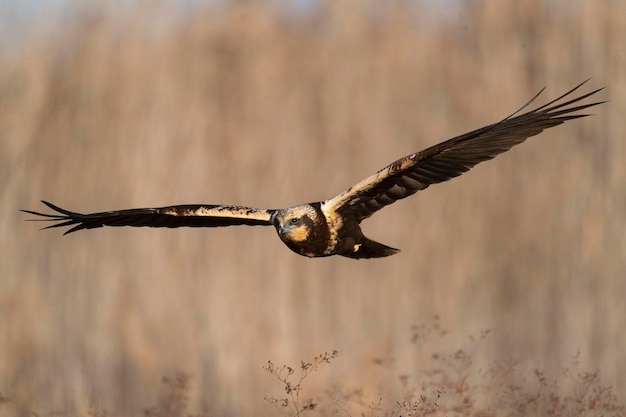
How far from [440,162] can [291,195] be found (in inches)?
109

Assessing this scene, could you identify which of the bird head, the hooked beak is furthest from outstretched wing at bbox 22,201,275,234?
the bird head

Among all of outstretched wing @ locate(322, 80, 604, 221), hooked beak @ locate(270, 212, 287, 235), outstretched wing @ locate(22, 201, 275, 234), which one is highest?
outstretched wing @ locate(322, 80, 604, 221)

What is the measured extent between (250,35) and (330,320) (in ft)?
8.19

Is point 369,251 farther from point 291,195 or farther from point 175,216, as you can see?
point 291,195

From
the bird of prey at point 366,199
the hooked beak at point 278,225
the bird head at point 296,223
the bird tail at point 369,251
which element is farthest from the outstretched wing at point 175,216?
the bird tail at point 369,251

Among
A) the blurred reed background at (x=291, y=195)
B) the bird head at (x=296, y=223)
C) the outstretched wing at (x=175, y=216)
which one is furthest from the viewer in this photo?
the blurred reed background at (x=291, y=195)

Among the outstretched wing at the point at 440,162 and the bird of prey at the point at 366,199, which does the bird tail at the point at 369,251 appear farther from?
the outstretched wing at the point at 440,162

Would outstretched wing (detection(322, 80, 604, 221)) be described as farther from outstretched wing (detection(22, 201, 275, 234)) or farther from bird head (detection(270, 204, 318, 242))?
outstretched wing (detection(22, 201, 275, 234))

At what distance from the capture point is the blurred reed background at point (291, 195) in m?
8.16

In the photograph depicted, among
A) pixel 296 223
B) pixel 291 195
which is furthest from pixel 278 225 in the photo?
pixel 291 195

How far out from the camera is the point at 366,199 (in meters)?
6.04

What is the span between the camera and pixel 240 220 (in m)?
6.44

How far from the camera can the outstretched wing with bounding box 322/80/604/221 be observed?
17.8 ft

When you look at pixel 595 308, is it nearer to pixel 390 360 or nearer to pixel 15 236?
pixel 390 360
